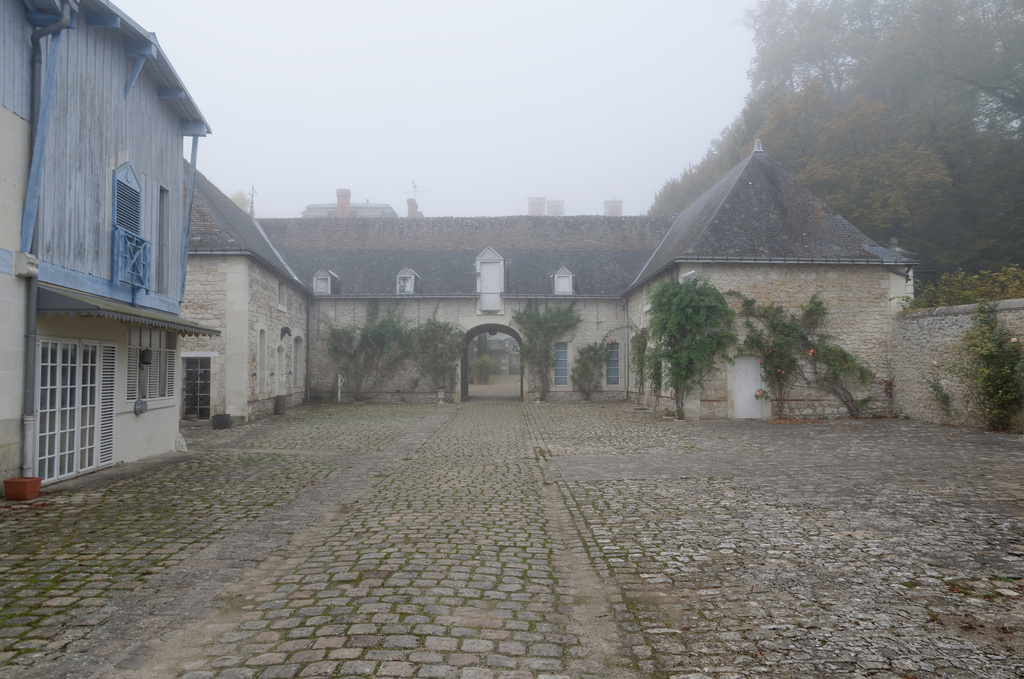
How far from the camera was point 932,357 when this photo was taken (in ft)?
47.9

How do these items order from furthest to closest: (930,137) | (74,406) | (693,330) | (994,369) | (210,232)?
(930,137), (693,330), (210,232), (994,369), (74,406)

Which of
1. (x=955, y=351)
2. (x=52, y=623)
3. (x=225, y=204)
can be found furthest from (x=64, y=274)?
(x=955, y=351)

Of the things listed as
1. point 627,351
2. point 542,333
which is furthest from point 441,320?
point 627,351

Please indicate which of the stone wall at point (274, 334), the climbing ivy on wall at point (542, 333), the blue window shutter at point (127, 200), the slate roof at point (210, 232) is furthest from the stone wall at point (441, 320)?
the blue window shutter at point (127, 200)

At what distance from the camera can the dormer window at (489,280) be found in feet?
75.1

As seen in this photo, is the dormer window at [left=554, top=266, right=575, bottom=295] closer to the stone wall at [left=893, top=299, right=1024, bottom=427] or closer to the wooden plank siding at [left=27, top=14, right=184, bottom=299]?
the stone wall at [left=893, top=299, right=1024, bottom=427]

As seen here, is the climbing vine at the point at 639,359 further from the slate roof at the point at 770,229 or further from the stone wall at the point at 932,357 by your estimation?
the stone wall at the point at 932,357

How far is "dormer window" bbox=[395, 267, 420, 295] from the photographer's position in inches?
901

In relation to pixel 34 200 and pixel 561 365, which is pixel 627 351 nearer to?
pixel 561 365

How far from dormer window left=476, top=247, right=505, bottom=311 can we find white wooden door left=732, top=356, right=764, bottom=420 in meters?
9.35

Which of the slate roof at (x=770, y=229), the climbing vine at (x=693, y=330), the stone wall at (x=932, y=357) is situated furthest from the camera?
the slate roof at (x=770, y=229)

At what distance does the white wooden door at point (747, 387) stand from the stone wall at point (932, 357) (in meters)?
3.40

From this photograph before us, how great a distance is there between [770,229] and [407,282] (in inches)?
483

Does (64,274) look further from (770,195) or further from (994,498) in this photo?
(770,195)
